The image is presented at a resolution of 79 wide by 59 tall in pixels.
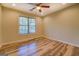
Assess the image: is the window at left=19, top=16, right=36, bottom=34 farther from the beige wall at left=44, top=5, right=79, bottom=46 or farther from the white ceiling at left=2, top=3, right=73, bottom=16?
the beige wall at left=44, top=5, right=79, bottom=46

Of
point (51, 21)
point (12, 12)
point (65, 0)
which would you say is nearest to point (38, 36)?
point (51, 21)

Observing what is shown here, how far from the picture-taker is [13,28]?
79.0 inches

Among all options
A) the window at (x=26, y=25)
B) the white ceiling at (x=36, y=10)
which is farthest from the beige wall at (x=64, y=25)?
the window at (x=26, y=25)

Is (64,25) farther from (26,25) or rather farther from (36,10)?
(26,25)

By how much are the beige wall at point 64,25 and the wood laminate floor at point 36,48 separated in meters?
0.14

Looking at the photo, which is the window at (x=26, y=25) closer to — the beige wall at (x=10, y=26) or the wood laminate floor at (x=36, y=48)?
the beige wall at (x=10, y=26)

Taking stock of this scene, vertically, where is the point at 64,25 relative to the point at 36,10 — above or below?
below

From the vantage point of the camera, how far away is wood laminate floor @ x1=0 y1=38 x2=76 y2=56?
6.54 feet

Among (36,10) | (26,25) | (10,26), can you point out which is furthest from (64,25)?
(10,26)

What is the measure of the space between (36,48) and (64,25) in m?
0.69

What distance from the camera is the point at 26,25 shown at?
2111mm

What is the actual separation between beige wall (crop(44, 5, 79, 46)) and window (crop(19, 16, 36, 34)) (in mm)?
260

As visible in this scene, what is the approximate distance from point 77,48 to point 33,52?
2.68ft

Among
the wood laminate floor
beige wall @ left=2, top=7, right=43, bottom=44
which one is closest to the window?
beige wall @ left=2, top=7, right=43, bottom=44
